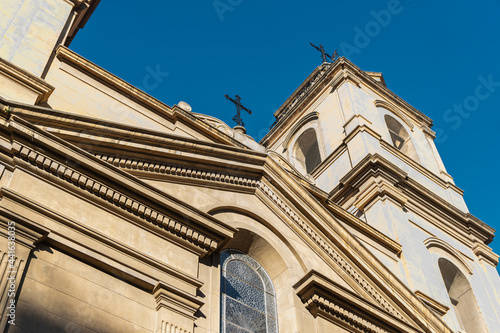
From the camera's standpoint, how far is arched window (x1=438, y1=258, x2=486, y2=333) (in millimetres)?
19484

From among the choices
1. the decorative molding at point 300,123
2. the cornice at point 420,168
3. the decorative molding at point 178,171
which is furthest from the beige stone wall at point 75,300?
the decorative molding at point 300,123

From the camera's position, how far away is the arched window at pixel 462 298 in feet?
63.9

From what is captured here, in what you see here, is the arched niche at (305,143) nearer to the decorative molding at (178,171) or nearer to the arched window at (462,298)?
the arched window at (462,298)

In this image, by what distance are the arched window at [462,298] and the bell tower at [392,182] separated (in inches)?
1.3

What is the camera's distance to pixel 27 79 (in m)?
12.3

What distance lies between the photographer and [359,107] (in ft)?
85.1

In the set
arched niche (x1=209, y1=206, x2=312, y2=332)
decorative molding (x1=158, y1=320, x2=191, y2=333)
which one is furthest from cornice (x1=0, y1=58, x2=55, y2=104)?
decorative molding (x1=158, y1=320, x2=191, y2=333)

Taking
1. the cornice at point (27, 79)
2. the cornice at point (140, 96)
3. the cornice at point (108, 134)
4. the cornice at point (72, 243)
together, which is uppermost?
the cornice at point (140, 96)

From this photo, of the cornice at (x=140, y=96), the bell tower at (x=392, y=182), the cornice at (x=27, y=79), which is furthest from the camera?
the bell tower at (x=392, y=182)

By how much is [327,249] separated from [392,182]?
7.90 metres

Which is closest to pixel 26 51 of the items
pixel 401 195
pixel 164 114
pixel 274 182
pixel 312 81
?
pixel 164 114

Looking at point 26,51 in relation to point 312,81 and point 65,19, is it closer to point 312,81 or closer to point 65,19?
point 65,19

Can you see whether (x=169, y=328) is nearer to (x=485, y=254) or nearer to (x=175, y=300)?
(x=175, y=300)

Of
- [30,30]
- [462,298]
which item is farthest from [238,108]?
[462,298]
